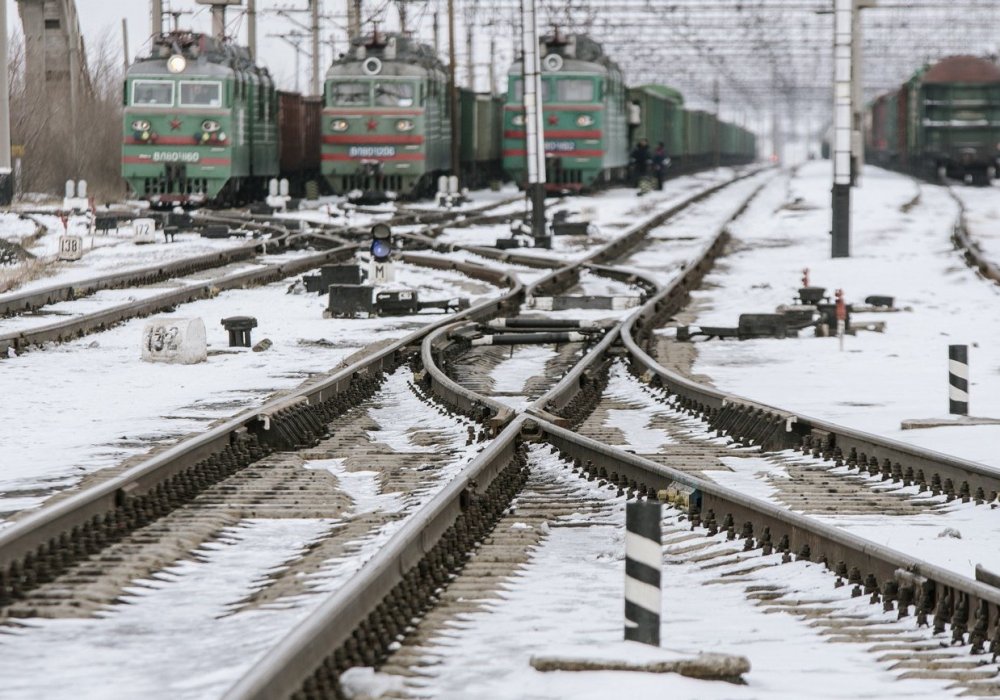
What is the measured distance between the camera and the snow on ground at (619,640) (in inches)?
189

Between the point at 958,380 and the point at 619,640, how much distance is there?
5872 mm

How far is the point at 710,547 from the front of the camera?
22.7ft

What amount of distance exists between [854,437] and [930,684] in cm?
415

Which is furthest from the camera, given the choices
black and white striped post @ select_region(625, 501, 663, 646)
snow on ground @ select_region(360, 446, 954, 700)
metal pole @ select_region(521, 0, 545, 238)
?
metal pole @ select_region(521, 0, 545, 238)

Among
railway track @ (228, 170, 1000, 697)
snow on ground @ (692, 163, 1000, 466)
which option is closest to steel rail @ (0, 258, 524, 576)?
railway track @ (228, 170, 1000, 697)

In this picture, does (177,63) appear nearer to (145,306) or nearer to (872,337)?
(145,306)

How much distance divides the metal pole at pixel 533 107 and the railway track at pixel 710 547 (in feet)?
54.9

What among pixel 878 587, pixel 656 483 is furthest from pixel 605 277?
pixel 878 587

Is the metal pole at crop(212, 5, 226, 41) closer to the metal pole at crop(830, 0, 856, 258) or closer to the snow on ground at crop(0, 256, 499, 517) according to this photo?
the metal pole at crop(830, 0, 856, 258)

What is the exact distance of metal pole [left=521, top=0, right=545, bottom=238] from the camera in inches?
1058

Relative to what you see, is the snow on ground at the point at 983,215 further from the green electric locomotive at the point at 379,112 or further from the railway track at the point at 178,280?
the green electric locomotive at the point at 379,112

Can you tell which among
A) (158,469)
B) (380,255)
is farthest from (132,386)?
(380,255)

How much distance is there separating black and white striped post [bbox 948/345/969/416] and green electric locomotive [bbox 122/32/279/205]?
2711cm

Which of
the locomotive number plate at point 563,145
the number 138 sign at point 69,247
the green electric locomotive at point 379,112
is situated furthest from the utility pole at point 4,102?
the locomotive number plate at point 563,145
